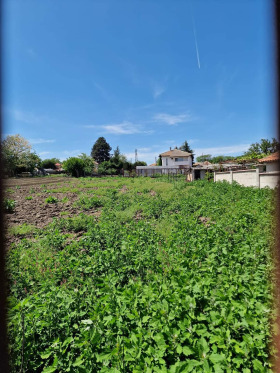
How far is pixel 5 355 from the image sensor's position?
644 mm

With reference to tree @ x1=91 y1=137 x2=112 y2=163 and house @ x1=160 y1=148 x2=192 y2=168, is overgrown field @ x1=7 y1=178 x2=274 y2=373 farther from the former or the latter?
tree @ x1=91 y1=137 x2=112 y2=163

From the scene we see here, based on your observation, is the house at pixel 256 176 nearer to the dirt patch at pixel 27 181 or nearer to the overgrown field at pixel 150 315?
the overgrown field at pixel 150 315

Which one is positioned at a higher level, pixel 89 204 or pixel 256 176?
pixel 256 176

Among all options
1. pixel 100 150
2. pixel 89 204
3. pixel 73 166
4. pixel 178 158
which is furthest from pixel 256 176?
pixel 100 150

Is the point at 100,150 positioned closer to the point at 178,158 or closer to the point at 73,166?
the point at 73,166

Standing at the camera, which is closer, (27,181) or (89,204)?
(27,181)

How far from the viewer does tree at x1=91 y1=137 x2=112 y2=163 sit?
7200 cm

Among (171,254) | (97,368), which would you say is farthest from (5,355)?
(171,254)

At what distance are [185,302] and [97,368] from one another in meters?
0.98

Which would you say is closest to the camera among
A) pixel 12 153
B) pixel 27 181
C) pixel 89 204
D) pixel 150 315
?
pixel 12 153

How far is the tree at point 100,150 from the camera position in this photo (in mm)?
72000

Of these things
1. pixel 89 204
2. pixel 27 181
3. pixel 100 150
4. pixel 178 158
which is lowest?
pixel 89 204

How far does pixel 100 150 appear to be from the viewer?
237 ft

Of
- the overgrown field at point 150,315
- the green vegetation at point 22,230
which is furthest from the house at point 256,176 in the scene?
the green vegetation at point 22,230
